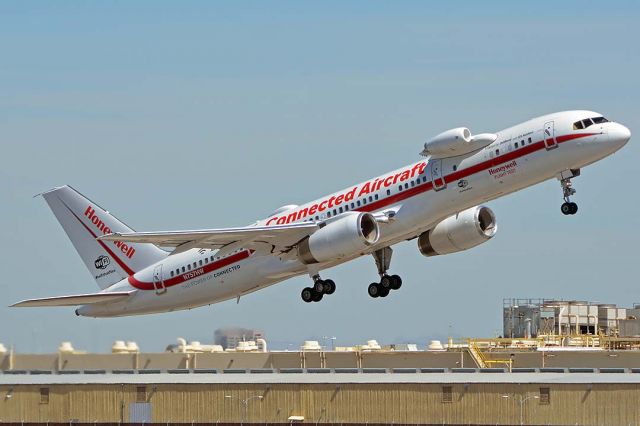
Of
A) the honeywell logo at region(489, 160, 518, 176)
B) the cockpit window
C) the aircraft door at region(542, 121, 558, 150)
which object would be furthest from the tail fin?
the cockpit window

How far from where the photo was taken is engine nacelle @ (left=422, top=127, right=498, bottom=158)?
7262 cm

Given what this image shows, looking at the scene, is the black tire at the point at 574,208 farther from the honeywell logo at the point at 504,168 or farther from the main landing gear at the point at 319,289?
the main landing gear at the point at 319,289

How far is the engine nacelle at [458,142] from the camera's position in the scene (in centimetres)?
7262

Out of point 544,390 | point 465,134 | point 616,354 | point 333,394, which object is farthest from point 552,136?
point 616,354

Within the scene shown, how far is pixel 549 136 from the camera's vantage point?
7125cm

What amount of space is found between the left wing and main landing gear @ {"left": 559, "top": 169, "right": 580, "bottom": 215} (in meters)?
12.5

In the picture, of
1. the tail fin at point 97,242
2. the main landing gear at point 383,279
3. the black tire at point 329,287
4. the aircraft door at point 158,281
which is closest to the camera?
the black tire at point 329,287

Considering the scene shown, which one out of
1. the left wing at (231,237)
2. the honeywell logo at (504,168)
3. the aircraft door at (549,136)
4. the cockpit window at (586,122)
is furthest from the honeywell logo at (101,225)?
the cockpit window at (586,122)

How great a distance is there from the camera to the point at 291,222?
80.1 m

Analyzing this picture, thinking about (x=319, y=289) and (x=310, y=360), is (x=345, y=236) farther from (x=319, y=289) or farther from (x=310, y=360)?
(x=310, y=360)

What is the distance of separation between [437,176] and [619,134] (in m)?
8.86

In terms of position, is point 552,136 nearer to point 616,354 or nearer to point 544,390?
point 544,390

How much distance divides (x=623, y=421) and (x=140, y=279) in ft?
96.8

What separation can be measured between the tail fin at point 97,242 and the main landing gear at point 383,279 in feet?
41.4
